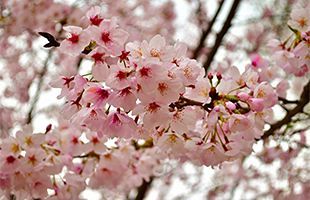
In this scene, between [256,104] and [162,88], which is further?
[256,104]

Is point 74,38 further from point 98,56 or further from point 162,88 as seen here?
point 162,88

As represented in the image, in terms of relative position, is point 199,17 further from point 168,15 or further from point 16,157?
point 16,157

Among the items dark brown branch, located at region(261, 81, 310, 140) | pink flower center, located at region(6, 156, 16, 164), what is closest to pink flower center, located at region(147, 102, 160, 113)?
pink flower center, located at region(6, 156, 16, 164)

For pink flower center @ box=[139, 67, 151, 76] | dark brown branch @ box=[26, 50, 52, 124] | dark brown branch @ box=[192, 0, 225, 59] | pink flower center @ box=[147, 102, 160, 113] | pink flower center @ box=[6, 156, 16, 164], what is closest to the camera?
pink flower center @ box=[139, 67, 151, 76]

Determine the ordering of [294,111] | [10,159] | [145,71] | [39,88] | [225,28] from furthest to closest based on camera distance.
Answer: [39,88] < [225,28] < [294,111] < [10,159] < [145,71]

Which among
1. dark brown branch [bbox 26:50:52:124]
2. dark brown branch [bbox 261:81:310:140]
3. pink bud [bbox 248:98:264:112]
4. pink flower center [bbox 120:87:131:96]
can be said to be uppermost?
pink flower center [bbox 120:87:131:96]

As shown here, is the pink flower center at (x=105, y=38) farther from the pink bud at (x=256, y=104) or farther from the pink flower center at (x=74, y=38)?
the pink bud at (x=256, y=104)

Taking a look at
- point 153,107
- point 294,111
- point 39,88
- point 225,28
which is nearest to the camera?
point 153,107

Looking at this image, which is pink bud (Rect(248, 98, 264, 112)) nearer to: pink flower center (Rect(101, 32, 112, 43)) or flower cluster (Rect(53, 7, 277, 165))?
flower cluster (Rect(53, 7, 277, 165))

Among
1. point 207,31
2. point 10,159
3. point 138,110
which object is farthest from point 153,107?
point 207,31

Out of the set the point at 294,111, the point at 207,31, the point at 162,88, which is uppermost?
the point at 162,88

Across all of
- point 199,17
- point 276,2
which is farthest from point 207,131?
point 276,2

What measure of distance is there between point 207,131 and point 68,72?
0.55m

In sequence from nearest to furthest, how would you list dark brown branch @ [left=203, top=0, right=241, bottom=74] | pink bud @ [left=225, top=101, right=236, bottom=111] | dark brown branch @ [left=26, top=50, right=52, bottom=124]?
pink bud @ [left=225, top=101, right=236, bottom=111], dark brown branch @ [left=203, top=0, right=241, bottom=74], dark brown branch @ [left=26, top=50, right=52, bottom=124]
